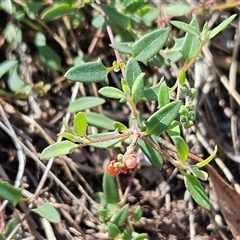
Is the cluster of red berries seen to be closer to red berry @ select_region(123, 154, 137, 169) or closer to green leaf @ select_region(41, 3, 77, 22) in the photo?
red berry @ select_region(123, 154, 137, 169)

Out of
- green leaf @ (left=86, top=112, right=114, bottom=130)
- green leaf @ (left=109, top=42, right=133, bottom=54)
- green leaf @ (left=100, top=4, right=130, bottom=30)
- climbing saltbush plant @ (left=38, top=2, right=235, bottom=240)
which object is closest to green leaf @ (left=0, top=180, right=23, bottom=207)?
climbing saltbush plant @ (left=38, top=2, right=235, bottom=240)

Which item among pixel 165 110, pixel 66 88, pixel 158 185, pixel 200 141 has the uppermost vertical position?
pixel 165 110

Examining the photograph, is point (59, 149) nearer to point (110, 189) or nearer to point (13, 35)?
point (110, 189)

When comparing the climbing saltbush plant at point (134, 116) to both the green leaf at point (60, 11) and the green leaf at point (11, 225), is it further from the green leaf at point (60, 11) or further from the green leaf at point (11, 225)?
the green leaf at point (11, 225)

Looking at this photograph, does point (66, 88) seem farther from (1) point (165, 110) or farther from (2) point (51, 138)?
(1) point (165, 110)

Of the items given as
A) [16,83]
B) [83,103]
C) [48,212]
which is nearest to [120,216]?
[48,212]

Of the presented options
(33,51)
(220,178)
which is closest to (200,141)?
(220,178)
